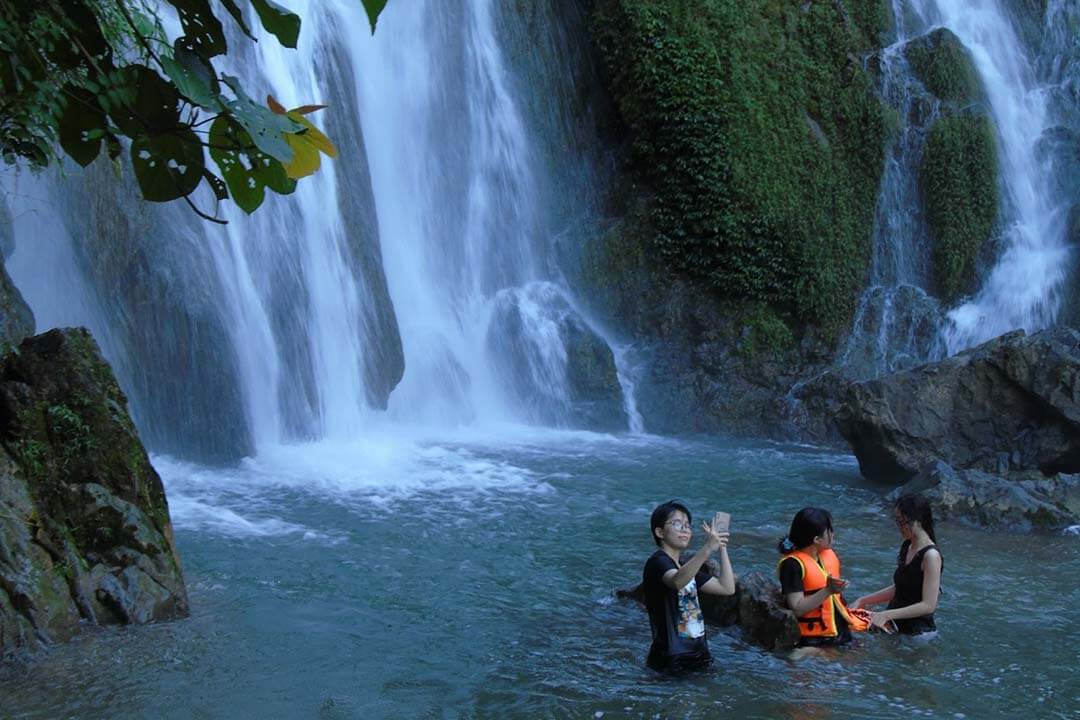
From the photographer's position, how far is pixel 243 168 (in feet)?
6.57

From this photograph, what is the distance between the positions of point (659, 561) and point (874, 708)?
128cm

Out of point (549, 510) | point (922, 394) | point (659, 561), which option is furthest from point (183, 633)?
point (922, 394)

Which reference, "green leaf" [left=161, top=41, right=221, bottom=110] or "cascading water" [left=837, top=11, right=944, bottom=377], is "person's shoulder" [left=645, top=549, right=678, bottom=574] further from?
"cascading water" [left=837, top=11, right=944, bottom=377]

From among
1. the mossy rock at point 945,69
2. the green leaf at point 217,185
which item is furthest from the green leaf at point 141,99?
the mossy rock at point 945,69

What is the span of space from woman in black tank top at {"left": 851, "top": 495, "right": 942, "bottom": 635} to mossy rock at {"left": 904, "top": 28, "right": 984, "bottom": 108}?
43.6ft

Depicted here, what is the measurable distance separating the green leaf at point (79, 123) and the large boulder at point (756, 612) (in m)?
5.02

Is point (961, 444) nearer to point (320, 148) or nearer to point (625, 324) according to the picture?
point (625, 324)

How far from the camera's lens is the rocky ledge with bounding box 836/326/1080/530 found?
39.0 feet

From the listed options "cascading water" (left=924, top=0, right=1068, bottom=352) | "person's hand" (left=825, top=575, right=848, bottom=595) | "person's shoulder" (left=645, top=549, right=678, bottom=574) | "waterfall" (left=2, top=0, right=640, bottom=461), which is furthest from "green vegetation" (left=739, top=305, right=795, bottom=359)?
"person's shoulder" (left=645, top=549, right=678, bottom=574)

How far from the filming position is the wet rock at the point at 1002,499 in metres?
9.61

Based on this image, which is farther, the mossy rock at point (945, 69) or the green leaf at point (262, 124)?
the mossy rock at point (945, 69)

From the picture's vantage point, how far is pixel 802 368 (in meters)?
17.1

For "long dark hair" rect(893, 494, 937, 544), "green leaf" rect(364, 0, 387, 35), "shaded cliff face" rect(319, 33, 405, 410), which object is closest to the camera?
"green leaf" rect(364, 0, 387, 35)

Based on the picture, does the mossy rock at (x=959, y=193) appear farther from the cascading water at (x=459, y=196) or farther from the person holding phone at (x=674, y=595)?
the person holding phone at (x=674, y=595)
